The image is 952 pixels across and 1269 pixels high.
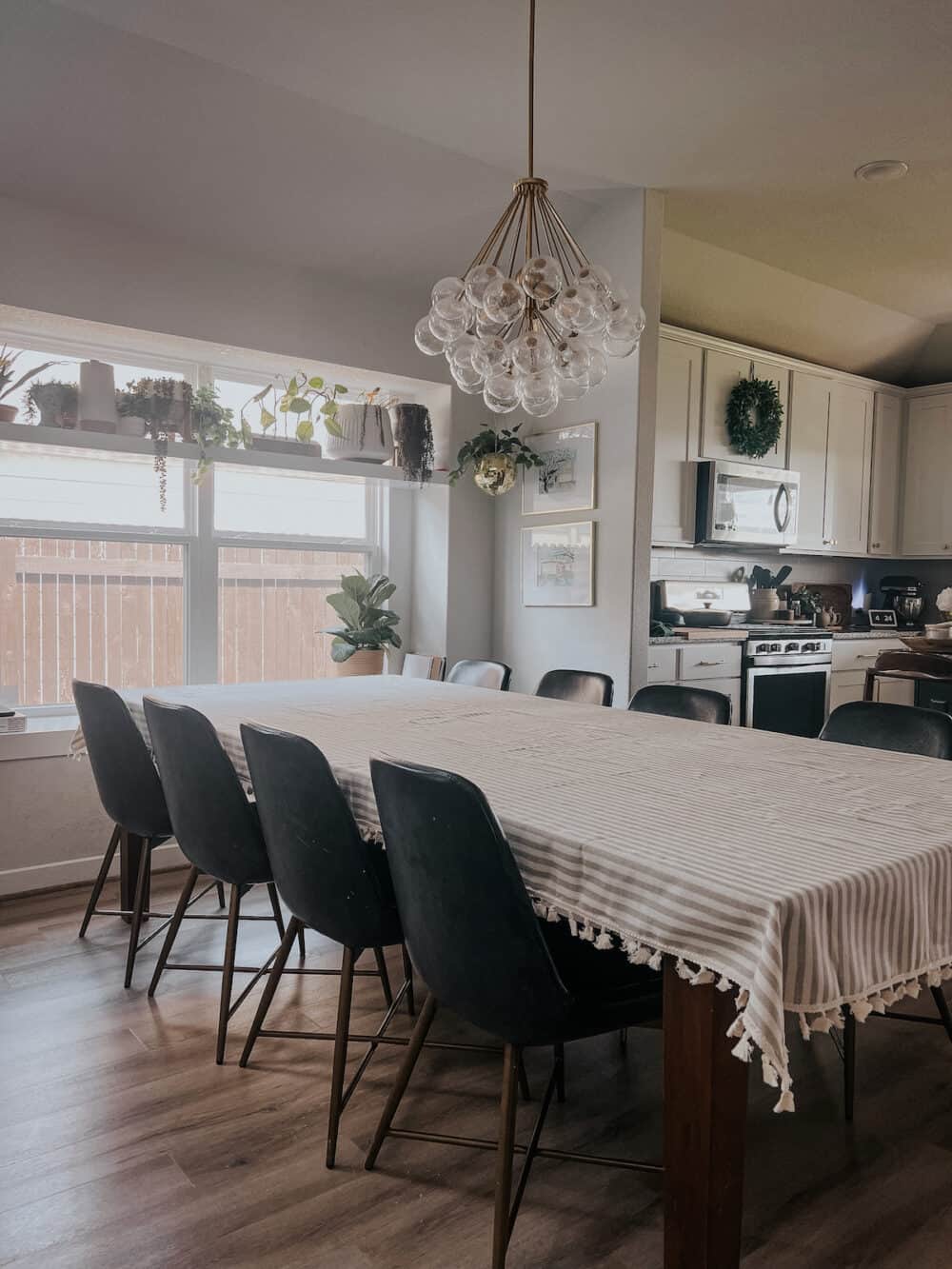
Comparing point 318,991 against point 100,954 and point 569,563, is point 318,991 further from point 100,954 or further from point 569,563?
point 569,563

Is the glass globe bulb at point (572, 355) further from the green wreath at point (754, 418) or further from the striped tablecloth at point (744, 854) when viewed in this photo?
the green wreath at point (754, 418)

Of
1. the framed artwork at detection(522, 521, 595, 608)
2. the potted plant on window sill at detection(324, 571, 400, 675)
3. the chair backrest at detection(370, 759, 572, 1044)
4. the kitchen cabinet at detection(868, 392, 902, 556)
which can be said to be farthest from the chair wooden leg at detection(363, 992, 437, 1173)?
the kitchen cabinet at detection(868, 392, 902, 556)

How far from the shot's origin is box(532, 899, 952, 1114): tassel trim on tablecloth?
117 cm

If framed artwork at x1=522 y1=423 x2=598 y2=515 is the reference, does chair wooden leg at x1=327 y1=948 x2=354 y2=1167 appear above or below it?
below

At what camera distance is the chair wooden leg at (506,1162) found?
1492mm

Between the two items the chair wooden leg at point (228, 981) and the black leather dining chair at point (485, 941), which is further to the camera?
the chair wooden leg at point (228, 981)

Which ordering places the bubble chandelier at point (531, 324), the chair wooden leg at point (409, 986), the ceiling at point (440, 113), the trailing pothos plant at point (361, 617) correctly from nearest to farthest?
the chair wooden leg at point (409, 986) → the bubble chandelier at point (531, 324) → the ceiling at point (440, 113) → the trailing pothos plant at point (361, 617)

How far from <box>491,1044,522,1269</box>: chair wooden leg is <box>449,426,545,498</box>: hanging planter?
3.00m

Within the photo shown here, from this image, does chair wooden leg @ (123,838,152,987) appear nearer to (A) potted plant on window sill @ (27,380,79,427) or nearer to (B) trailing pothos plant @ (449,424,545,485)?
(A) potted plant on window sill @ (27,380,79,427)

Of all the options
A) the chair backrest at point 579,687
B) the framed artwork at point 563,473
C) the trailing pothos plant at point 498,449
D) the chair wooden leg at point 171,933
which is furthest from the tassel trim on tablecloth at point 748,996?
the trailing pothos plant at point 498,449

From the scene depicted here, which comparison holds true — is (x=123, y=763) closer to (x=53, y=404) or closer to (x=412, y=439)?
(x=53, y=404)

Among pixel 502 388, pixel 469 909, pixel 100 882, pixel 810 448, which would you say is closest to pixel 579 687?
pixel 502 388

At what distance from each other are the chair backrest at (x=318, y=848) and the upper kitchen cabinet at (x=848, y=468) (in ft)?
16.0

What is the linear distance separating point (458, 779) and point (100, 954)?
80.3 inches
